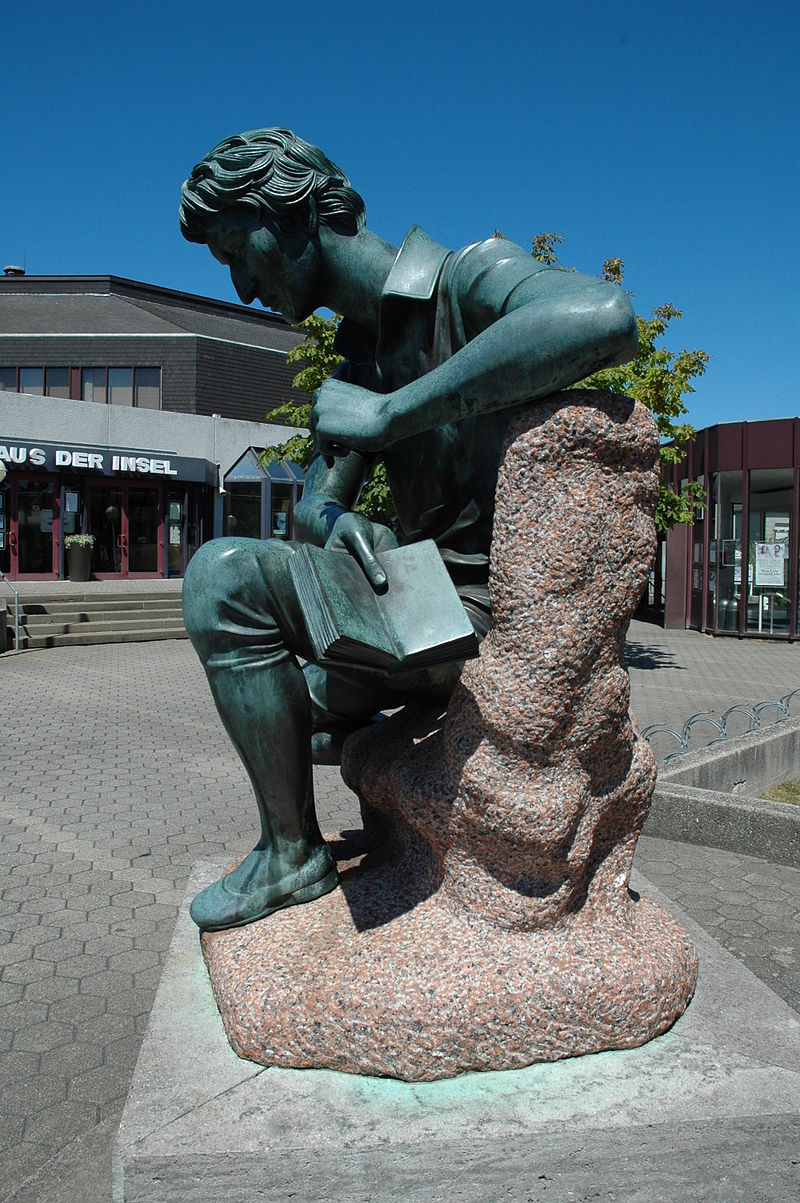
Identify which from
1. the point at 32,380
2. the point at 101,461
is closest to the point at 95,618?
the point at 101,461

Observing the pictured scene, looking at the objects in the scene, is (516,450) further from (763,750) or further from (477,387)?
(763,750)

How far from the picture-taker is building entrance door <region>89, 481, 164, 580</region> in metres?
24.0

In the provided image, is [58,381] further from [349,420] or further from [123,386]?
[349,420]

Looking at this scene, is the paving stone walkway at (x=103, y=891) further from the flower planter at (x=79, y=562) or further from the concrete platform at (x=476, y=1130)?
the flower planter at (x=79, y=562)

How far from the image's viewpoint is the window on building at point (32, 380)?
28844mm

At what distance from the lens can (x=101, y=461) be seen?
2292cm

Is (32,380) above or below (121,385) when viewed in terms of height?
above

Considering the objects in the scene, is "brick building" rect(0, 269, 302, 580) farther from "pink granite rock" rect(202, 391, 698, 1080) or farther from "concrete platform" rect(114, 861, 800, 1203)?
"concrete platform" rect(114, 861, 800, 1203)

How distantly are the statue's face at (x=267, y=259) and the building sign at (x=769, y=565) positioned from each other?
16.6 meters

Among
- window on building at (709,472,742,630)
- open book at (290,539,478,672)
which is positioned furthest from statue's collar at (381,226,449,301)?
window on building at (709,472,742,630)

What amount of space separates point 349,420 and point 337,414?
0.11ft

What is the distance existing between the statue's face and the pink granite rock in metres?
0.69

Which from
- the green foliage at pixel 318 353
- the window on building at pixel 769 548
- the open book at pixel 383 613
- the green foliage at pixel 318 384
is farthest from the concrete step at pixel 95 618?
the open book at pixel 383 613

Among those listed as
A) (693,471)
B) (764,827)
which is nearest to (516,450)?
(764,827)
